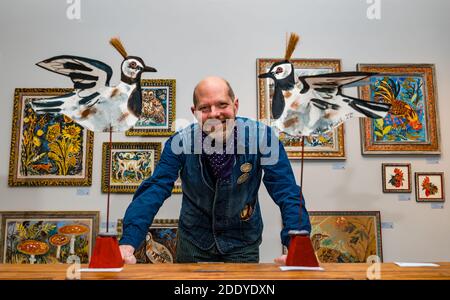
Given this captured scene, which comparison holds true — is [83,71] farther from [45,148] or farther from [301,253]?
[45,148]

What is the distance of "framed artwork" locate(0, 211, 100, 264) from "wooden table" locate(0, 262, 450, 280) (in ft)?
4.73

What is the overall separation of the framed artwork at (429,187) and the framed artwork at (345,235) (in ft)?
1.10

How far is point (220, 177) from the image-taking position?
1656 millimetres

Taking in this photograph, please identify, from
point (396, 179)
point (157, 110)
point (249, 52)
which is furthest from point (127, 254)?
point (396, 179)

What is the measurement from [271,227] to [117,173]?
1.06 m

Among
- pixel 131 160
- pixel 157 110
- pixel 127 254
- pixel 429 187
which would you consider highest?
pixel 157 110

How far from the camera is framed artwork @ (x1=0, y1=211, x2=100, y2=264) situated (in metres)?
2.51

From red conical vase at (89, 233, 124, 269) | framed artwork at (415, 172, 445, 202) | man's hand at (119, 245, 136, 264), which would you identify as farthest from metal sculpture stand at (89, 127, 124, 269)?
framed artwork at (415, 172, 445, 202)

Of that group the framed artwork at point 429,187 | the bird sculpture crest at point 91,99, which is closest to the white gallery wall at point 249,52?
the framed artwork at point 429,187

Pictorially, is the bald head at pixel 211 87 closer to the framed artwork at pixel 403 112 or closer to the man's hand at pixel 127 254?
the man's hand at pixel 127 254

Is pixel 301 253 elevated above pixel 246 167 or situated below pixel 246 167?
below

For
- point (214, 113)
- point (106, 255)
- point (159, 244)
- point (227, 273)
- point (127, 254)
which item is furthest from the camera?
point (159, 244)

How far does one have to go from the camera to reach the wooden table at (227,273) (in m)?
0.88

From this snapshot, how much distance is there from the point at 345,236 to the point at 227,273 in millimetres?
Result: 1783
